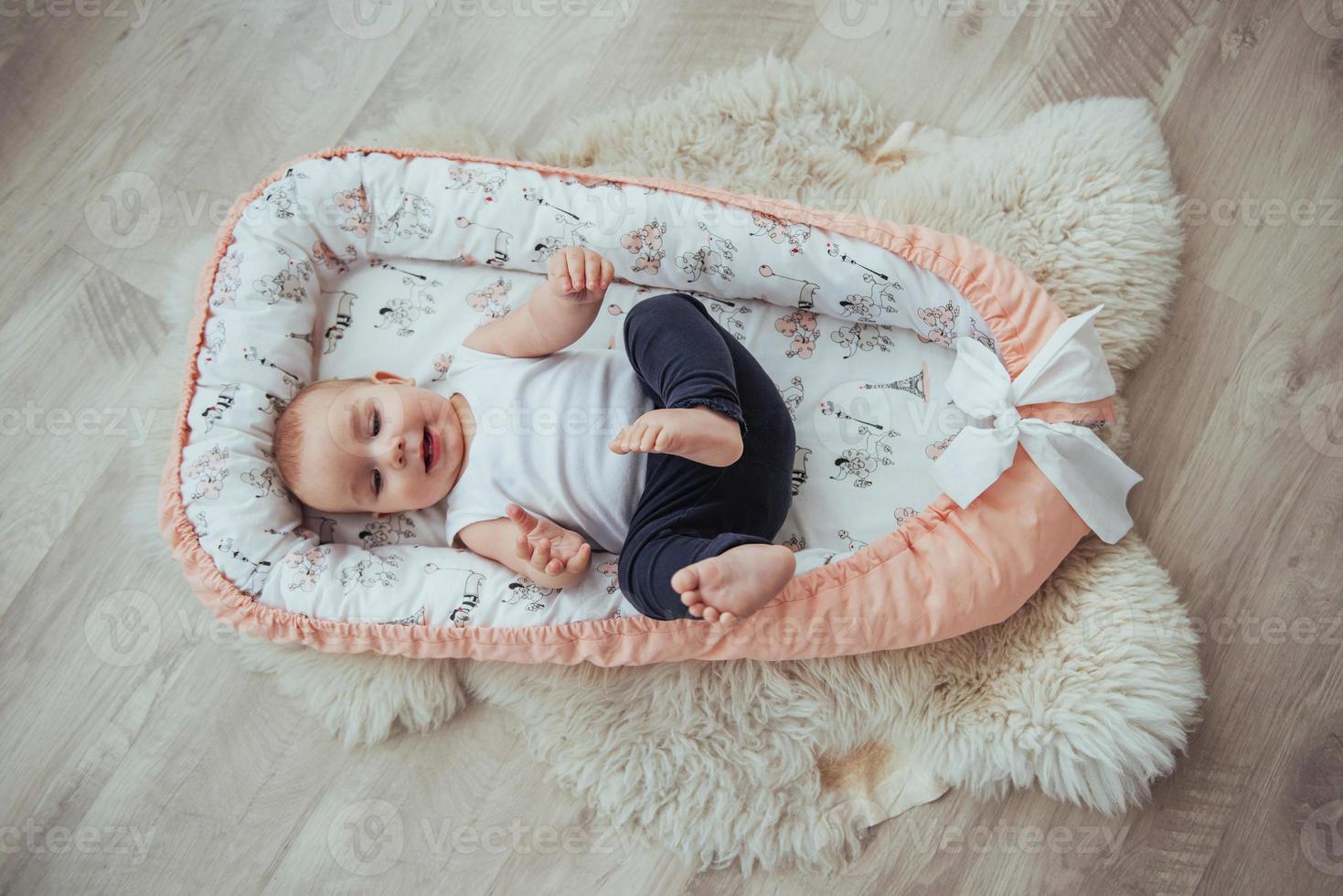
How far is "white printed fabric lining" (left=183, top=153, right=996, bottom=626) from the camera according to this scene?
1251 millimetres

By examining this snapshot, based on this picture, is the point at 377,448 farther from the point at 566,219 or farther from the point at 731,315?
the point at 731,315

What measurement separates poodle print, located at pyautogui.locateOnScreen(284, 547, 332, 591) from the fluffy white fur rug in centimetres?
16

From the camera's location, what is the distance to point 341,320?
4.72 ft

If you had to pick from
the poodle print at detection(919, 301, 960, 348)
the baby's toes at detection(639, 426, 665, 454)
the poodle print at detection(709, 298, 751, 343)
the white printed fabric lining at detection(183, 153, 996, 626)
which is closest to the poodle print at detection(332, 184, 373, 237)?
the white printed fabric lining at detection(183, 153, 996, 626)

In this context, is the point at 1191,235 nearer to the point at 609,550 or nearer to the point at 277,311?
the point at 609,550

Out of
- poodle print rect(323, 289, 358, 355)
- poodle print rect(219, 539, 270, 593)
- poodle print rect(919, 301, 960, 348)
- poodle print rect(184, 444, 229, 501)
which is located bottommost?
poodle print rect(219, 539, 270, 593)

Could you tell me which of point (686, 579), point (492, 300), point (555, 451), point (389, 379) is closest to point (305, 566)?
point (389, 379)

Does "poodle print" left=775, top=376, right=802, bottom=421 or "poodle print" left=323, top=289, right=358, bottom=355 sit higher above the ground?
"poodle print" left=775, top=376, right=802, bottom=421

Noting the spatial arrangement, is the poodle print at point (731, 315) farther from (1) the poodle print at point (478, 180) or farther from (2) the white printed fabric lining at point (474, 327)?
(1) the poodle print at point (478, 180)

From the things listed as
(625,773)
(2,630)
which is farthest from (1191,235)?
(2,630)

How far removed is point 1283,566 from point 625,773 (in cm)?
108

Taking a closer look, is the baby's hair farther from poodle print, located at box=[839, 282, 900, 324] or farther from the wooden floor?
poodle print, located at box=[839, 282, 900, 324]

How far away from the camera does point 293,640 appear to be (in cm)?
127

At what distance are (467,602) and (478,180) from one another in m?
0.68
